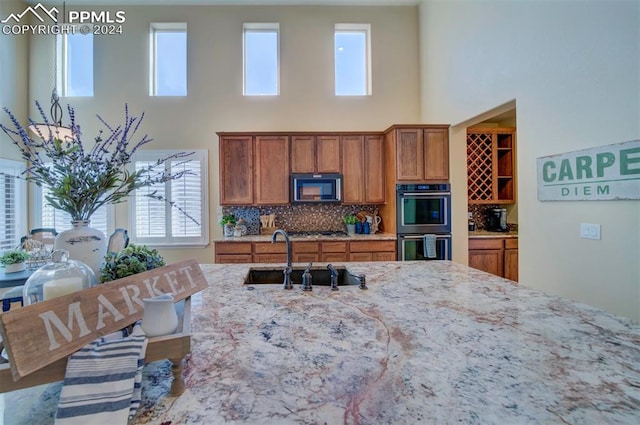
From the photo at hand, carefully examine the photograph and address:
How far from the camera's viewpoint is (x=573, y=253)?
2213 millimetres

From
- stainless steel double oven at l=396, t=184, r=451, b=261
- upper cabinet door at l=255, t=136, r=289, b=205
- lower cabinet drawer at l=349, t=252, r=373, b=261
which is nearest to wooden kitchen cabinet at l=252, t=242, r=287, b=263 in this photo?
upper cabinet door at l=255, t=136, r=289, b=205

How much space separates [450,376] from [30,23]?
23.0 feet

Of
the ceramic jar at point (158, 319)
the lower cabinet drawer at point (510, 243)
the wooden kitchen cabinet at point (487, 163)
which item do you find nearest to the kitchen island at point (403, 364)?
the ceramic jar at point (158, 319)

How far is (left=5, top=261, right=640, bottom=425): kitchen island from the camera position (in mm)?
617

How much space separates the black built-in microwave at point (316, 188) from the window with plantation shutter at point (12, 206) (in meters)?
3.98

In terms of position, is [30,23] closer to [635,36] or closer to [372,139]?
[372,139]

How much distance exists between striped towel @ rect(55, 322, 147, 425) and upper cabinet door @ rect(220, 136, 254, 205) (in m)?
3.51

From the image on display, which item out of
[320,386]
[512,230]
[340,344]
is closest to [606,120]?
[340,344]

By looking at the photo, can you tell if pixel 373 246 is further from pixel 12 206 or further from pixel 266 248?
pixel 12 206

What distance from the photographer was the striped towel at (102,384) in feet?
1.77

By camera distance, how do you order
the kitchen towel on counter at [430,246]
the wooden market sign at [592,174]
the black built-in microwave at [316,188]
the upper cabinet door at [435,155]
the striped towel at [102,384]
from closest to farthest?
the striped towel at [102,384]
the wooden market sign at [592,174]
the kitchen towel on counter at [430,246]
the upper cabinet door at [435,155]
the black built-in microwave at [316,188]

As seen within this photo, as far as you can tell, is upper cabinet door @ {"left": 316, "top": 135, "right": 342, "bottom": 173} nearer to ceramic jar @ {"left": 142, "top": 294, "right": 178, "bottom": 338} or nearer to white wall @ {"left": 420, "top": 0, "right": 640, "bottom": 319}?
white wall @ {"left": 420, "top": 0, "right": 640, "bottom": 319}

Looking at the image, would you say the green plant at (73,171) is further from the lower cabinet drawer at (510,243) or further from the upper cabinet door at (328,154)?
the lower cabinet drawer at (510,243)

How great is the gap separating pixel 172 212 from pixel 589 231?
487 cm
